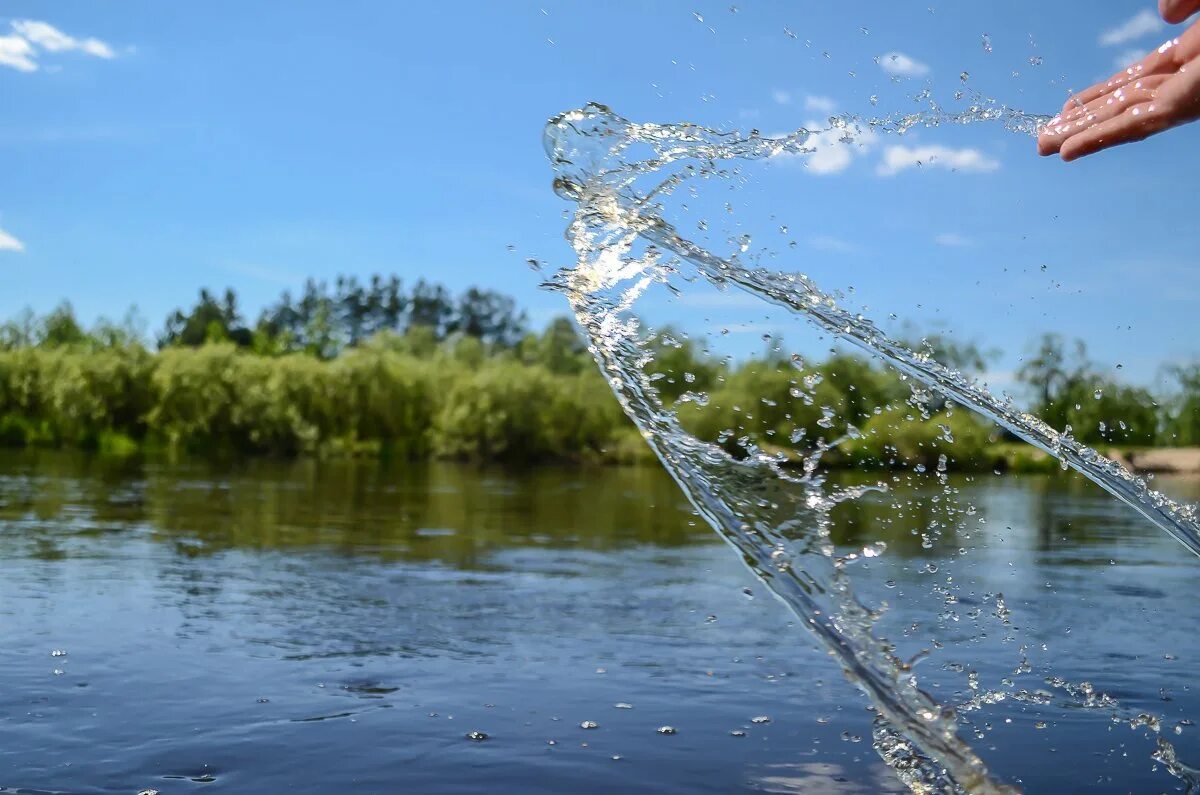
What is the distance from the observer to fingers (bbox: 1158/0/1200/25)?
2922 mm

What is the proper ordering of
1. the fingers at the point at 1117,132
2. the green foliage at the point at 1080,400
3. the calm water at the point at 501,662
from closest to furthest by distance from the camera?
the fingers at the point at 1117,132 < the calm water at the point at 501,662 < the green foliage at the point at 1080,400

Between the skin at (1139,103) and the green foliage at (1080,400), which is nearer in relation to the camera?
the skin at (1139,103)

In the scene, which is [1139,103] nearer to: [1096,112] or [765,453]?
[1096,112]

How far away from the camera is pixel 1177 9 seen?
294cm

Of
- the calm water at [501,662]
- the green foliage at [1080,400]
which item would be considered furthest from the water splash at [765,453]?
the green foliage at [1080,400]

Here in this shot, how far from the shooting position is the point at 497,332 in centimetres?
12731

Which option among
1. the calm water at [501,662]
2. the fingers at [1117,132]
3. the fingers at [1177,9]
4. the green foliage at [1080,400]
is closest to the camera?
the fingers at [1177,9]

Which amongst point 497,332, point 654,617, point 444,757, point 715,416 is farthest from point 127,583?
point 497,332

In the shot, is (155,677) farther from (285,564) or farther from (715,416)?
(715,416)

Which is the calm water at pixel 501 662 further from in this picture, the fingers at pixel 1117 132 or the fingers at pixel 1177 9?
the fingers at pixel 1177 9

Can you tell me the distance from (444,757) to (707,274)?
95.4 inches

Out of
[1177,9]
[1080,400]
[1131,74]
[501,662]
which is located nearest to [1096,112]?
[1131,74]

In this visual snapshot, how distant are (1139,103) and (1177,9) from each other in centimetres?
30

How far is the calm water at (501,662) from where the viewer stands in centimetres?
534
